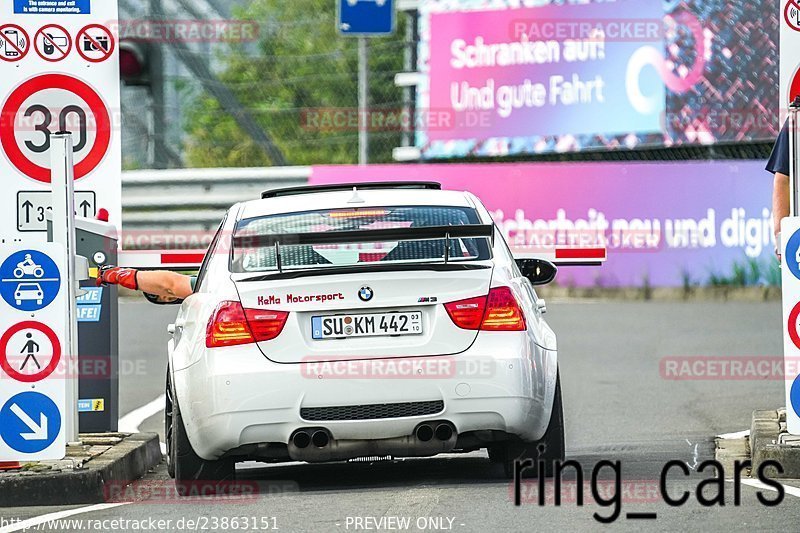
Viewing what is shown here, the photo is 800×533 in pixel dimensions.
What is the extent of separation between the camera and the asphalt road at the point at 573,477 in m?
7.78

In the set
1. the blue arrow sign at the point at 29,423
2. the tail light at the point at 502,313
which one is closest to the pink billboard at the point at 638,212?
the blue arrow sign at the point at 29,423

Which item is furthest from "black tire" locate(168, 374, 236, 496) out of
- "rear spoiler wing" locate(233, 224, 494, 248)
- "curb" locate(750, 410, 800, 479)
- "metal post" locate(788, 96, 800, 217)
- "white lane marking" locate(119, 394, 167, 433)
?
"white lane marking" locate(119, 394, 167, 433)

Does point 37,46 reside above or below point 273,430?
above

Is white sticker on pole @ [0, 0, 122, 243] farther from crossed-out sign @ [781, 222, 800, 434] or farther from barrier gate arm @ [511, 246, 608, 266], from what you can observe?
crossed-out sign @ [781, 222, 800, 434]

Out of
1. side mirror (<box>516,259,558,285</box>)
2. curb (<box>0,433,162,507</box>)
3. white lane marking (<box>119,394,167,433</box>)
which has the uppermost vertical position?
side mirror (<box>516,259,558,285</box>)

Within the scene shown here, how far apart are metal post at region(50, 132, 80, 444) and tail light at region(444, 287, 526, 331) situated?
2.13 meters

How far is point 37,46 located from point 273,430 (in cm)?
343

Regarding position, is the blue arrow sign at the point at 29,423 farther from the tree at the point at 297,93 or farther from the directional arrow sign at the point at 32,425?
the tree at the point at 297,93

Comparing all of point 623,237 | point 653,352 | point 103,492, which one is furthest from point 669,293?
point 103,492

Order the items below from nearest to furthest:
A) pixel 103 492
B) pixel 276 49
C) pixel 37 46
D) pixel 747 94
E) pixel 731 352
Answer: pixel 103 492 → pixel 37 46 → pixel 731 352 → pixel 747 94 → pixel 276 49

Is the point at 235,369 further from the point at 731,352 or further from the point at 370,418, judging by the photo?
the point at 731,352

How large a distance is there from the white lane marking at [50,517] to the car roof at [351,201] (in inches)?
62.5

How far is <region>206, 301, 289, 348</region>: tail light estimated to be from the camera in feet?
28.1

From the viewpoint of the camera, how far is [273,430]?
336 inches
